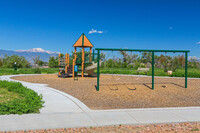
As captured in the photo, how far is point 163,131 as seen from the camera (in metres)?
4.43

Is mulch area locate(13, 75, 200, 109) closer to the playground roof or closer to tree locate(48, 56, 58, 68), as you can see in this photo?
the playground roof

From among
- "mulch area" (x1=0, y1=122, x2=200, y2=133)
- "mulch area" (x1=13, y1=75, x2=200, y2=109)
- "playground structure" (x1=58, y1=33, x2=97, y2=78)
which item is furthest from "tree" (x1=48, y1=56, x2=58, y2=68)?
"mulch area" (x1=0, y1=122, x2=200, y2=133)

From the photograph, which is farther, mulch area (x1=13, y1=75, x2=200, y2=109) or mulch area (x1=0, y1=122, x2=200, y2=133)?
mulch area (x1=13, y1=75, x2=200, y2=109)

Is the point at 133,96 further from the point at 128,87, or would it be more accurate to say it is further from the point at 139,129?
the point at 139,129

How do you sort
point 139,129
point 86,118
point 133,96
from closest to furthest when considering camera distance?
point 139,129, point 86,118, point 133,96

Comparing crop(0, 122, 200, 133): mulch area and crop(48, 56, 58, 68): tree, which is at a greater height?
crop(48, 56, 58, 68): tree

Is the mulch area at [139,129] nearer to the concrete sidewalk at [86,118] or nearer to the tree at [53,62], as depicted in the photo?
the concrete sidewalk at [86,118]

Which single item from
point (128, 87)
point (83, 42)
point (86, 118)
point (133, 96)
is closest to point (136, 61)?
point (128, 87)

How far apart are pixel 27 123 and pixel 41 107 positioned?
5.67 ft

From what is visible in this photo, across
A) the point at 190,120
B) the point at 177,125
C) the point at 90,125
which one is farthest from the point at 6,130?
the point at 190,120

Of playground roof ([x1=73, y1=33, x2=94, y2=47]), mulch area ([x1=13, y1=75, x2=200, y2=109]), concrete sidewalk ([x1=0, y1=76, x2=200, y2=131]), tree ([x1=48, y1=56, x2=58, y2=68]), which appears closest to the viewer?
concrete sidewalk ([x1=0, y1=76, x2=200, y2=131])

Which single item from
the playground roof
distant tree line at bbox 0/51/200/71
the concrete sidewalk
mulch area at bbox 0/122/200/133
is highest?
the playground roof

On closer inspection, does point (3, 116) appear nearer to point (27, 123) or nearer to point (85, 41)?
point (27, 123)

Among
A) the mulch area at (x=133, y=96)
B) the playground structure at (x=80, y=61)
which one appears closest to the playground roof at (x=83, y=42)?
the playground structure at (x=80, y=61)
